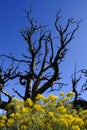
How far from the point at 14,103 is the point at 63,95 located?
1.25 meters

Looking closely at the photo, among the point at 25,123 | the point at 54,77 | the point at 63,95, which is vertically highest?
the point at 54,77

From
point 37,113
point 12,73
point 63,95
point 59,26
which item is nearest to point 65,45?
point 59,26

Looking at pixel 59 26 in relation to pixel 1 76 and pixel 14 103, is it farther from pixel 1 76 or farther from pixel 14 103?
pixel 14 103

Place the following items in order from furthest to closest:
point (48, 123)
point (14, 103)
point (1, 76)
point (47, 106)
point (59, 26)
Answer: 1. point (59, 26)
2. point (1, 76)
3. point (14, 103)
4. point (47, 106)
5. point (48, 123)

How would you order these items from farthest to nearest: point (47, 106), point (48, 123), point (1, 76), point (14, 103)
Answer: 1. point (1, 76)
2. point (14, 103)
3. point (47, 106)
4. point (48, 123)

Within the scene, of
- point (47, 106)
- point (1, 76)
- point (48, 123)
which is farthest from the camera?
point (1, 76)

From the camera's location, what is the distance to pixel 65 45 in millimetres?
22641

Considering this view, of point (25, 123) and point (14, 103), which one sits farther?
point (14, 103)

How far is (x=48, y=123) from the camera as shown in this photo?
24.9ft

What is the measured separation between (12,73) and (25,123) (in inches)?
553

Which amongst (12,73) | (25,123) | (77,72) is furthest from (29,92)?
(25,123)

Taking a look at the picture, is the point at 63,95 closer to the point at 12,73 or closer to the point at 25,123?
the point at 25,123

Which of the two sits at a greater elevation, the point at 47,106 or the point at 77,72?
the point at 77,72

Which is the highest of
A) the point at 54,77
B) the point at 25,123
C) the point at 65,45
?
the point at 65,45
